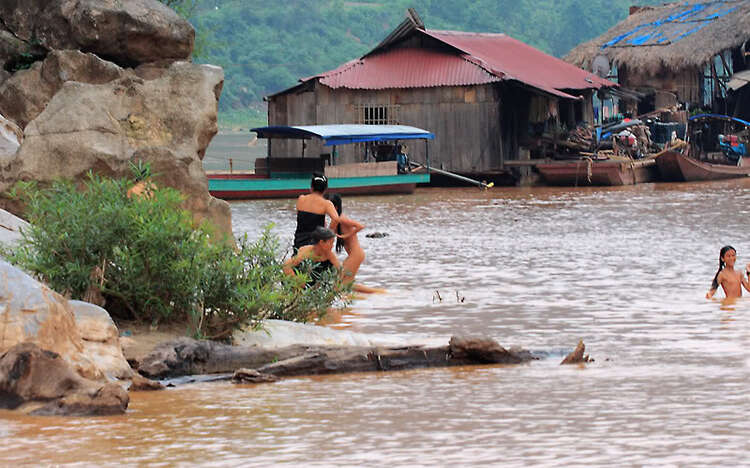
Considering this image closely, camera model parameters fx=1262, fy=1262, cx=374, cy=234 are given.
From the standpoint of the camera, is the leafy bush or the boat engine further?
the boat engine

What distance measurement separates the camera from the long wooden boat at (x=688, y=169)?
3425 cm

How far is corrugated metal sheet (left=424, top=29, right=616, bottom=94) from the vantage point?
1362 inches

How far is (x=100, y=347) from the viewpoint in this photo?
7637 mm

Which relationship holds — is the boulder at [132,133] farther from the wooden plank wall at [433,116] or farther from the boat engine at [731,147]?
the boat engine at [731,147]

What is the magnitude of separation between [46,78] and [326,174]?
15.8 meters

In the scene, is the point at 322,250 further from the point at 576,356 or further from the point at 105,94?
the point at 576,356

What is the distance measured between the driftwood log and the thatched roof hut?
30.7 metres

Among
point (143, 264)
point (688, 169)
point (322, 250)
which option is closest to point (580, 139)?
point (688, 169)

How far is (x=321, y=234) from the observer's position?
11203 millimetres

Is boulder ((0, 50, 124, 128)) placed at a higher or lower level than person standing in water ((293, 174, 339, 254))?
higher

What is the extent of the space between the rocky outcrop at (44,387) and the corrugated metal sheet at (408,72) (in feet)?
88.8

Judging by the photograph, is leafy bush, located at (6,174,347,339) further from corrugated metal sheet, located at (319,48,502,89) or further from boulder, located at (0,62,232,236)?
corrugated metal sheet, located at (319,48,502,89)

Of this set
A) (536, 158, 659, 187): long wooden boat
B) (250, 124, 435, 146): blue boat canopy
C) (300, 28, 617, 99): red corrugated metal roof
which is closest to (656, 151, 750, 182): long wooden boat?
(536, 158, 659, 187): long wooden boat

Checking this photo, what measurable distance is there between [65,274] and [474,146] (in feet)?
86.0
